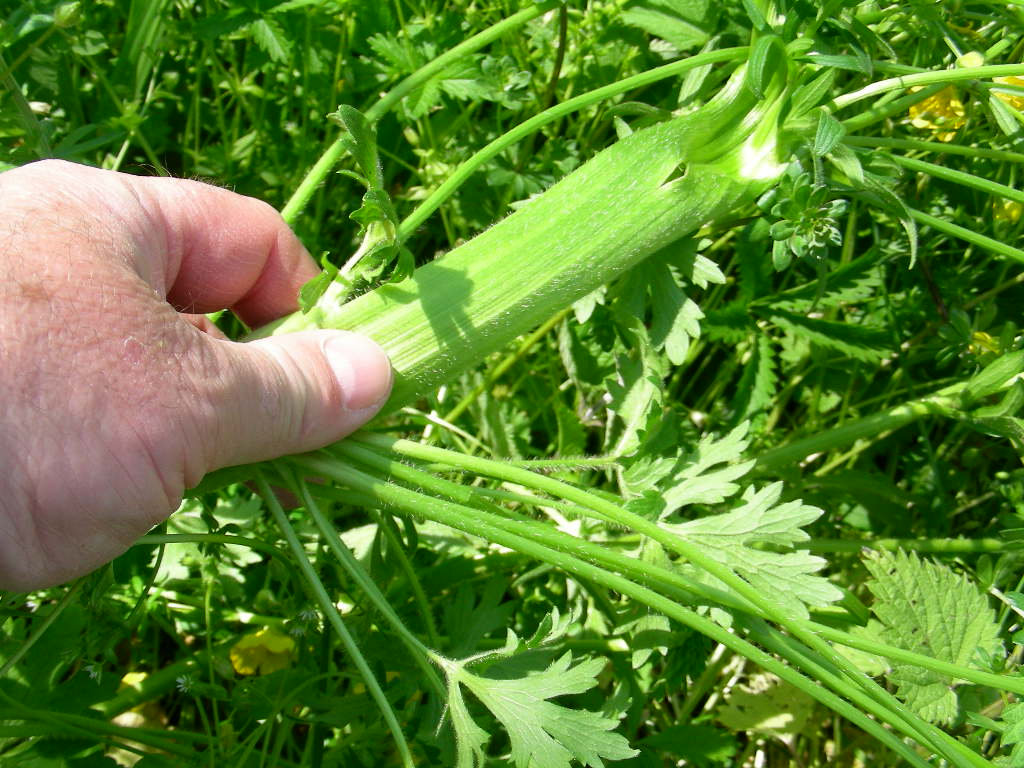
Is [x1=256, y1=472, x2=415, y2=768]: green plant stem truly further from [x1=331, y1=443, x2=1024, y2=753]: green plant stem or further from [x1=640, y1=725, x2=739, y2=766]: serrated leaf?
[x1=640, y1=725, x2=739, y2=766]: serrated leaf

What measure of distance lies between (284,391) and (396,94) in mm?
819

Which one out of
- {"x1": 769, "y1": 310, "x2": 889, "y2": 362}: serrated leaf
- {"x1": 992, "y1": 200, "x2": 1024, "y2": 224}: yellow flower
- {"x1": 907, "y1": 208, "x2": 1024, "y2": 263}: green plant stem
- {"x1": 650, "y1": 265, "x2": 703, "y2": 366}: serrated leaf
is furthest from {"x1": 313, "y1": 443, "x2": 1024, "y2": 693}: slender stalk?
{"x1": 992, "y1": 200, "x2": 1024, "y2": 224}: yellow flower

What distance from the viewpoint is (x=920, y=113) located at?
2.34m

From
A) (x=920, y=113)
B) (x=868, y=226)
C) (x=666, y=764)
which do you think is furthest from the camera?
(x=868, y=226)

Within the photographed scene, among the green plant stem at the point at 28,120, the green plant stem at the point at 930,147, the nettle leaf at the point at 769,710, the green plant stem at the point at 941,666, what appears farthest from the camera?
the nettle leaf at the point at 769,710

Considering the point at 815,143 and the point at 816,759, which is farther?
the point at 816,759

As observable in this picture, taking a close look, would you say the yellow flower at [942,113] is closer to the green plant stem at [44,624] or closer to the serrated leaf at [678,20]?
the serrated leaf at [678,20]

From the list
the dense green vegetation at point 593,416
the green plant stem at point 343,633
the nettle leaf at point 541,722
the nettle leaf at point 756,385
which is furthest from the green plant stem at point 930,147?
the green plant stem at point 343,633

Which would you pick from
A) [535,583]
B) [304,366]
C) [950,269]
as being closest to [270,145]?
[304,366]

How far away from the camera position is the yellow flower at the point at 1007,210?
2.40 m

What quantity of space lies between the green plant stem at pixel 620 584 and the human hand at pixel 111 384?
0.62 feet

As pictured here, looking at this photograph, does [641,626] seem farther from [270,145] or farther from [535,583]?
[270,145]

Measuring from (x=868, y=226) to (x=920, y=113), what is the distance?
2.24ft

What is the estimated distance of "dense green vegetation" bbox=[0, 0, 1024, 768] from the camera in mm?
1780
